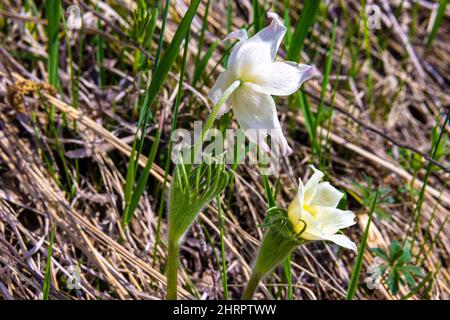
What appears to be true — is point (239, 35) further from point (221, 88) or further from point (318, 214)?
point (318, 214)

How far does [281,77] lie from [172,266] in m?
0.61

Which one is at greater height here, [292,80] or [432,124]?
[292,80]

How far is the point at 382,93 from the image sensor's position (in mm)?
3238

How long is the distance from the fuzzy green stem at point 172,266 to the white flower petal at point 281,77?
0.49 meters

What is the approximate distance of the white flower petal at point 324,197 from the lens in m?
1.62

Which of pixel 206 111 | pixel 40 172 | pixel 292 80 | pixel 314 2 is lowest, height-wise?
pixel 40 172

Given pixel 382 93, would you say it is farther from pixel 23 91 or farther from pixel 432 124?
pixel 23 91

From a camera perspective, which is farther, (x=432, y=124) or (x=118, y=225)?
(x=432, y=124)

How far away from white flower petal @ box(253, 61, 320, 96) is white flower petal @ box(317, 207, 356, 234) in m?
0.34

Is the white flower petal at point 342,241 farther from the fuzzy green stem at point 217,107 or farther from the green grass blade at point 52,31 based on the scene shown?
the green grass blade at point 52,31

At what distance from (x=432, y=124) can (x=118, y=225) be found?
189cm

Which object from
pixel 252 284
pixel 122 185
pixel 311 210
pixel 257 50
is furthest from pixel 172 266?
pixel 122 185

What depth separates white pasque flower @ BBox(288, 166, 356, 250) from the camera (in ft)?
4.93
